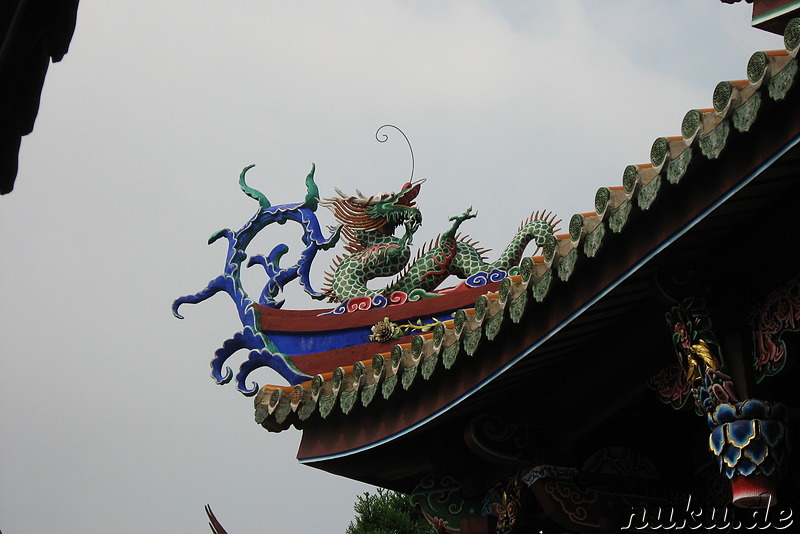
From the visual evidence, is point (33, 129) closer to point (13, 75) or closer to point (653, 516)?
point (13, 75)

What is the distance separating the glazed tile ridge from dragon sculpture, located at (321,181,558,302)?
2793 millimetres

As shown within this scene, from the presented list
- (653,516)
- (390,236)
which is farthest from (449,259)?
(653,516)

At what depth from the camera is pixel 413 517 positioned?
56.7 feet

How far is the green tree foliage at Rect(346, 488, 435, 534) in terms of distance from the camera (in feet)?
55.2

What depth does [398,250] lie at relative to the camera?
9.76m

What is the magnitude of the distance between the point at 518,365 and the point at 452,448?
1.20 metres

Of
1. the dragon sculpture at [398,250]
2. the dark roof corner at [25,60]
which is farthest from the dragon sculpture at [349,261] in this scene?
the dark roof corner at [25,60]

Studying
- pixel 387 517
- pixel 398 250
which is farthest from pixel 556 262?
pixel 387 517

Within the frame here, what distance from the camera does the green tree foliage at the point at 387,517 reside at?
16812 mm

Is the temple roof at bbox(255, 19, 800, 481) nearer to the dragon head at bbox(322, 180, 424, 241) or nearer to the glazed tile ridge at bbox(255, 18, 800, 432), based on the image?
the glazed tile ridge at bbox(255, 18, 800, 432)

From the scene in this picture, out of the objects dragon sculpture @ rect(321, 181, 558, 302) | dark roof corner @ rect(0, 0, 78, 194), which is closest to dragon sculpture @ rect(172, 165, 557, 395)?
dragon sculpture @ rect(321, 181, 558, 302)

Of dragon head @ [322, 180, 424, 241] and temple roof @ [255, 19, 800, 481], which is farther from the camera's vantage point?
dragon head @ [322, 180, 424, 241]

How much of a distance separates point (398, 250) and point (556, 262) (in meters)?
5.28

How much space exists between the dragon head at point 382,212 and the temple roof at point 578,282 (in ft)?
12.6
